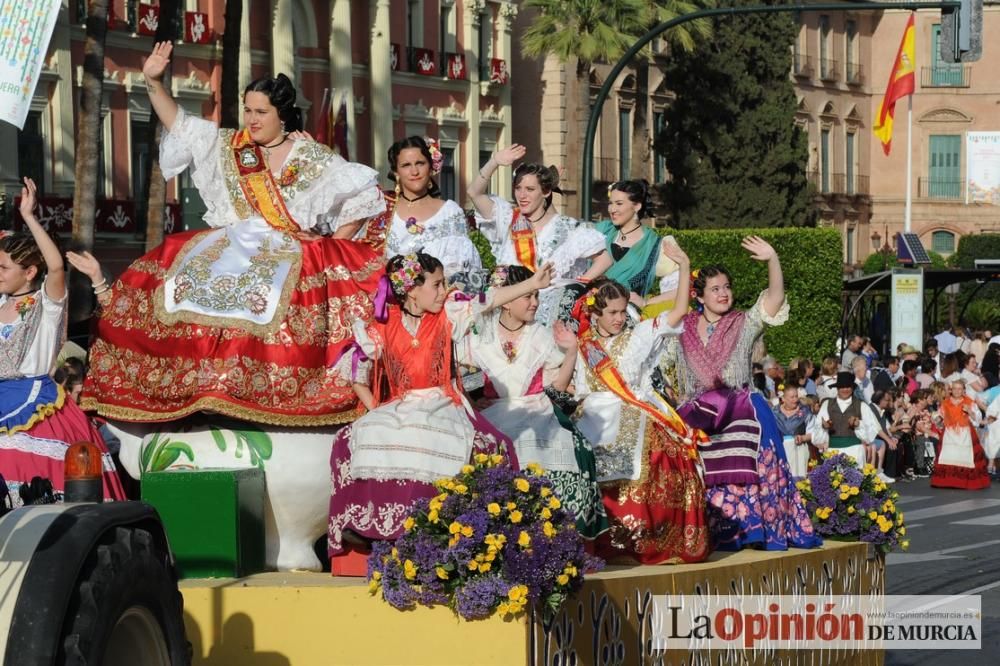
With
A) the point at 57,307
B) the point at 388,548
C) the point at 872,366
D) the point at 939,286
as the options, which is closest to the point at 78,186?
the point at 872,366

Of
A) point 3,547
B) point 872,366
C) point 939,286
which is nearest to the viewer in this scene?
point 3,547

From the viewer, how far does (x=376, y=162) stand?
45.7 metres

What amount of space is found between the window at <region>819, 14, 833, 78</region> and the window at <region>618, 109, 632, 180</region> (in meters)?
18.8

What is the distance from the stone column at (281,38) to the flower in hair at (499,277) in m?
35.0

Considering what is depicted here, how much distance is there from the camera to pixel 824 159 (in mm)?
80688

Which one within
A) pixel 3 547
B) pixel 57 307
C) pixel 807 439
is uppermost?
pixel 57 307

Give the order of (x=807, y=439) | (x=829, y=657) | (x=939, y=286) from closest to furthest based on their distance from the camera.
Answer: (x=829, y=657)
(x=807, y=439)
(x=939, y=286)

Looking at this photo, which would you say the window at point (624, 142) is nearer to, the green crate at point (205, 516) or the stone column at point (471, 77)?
the stone column at point (471, 77)

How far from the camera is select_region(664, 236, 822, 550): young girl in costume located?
30.1ft

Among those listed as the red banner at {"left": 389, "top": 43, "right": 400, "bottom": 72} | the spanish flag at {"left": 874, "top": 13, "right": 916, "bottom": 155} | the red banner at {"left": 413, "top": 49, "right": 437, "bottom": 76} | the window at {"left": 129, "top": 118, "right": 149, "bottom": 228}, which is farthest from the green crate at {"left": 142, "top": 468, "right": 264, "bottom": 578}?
the spanish flag at {"left": 874, "top": 13, "right": 916, "bottom": 155}

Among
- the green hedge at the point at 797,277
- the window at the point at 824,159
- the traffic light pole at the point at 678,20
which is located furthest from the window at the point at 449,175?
the window at the point at 824,159

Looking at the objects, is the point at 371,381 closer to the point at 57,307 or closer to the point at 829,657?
the point at 57,307

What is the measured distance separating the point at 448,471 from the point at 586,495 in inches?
45.0

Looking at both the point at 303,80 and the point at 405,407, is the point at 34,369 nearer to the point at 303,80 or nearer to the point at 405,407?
the point at 405,407
